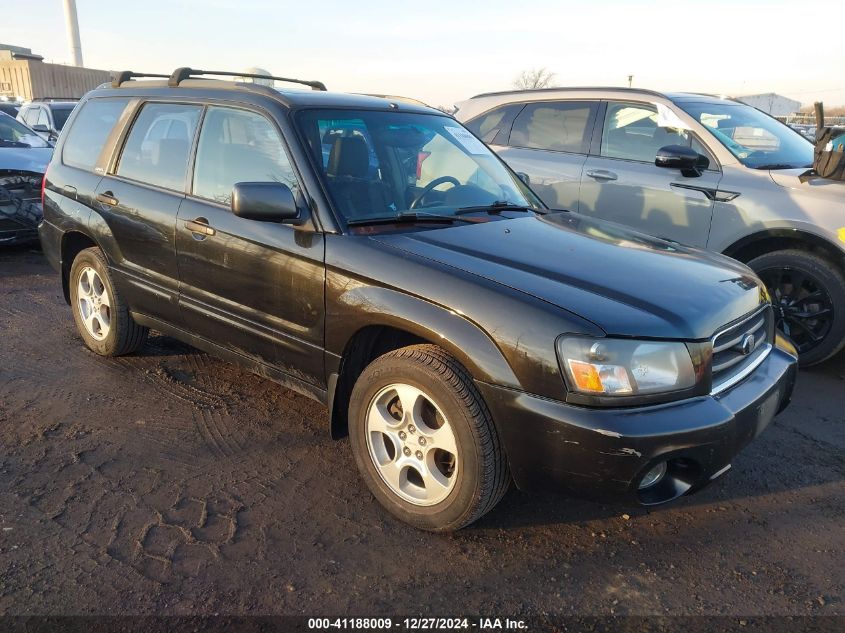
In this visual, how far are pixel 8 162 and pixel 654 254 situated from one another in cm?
700

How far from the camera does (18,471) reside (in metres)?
3.04

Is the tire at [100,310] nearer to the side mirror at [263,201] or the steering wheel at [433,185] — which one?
Answer: the side mirror at [263,201]

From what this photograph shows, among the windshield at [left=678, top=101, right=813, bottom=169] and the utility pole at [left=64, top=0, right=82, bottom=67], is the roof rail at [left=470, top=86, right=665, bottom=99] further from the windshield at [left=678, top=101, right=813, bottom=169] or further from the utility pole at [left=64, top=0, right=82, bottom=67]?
the utility pole at [left=64, top=0, right=82, bottom=67]

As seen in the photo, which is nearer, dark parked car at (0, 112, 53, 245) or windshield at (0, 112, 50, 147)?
dark parked car at (0, 112, 53, 245)

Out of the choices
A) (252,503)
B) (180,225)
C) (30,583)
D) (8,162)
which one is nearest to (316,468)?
(252,503)

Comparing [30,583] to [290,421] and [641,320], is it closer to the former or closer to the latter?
[290,421]

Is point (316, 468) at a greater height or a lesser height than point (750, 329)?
lesser

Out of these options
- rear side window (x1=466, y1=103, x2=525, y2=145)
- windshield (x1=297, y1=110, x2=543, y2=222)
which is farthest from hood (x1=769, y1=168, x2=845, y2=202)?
rear side window (x1=466, y1=103, x2=525, y2=145)

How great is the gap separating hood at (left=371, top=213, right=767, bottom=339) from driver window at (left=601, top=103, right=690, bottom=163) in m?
2.24

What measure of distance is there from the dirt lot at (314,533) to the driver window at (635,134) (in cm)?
243

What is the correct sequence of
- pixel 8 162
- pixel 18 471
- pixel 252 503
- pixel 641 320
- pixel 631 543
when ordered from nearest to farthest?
pixel 641 320 → pixel 631 543 → pixel 252 503 → pixel 18 471 → pixel 8 162

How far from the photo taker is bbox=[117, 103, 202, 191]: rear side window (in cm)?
357

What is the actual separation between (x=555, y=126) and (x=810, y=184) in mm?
2186

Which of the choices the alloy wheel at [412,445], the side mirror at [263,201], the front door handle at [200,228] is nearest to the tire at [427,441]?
the alloy wheel at [412,445]
